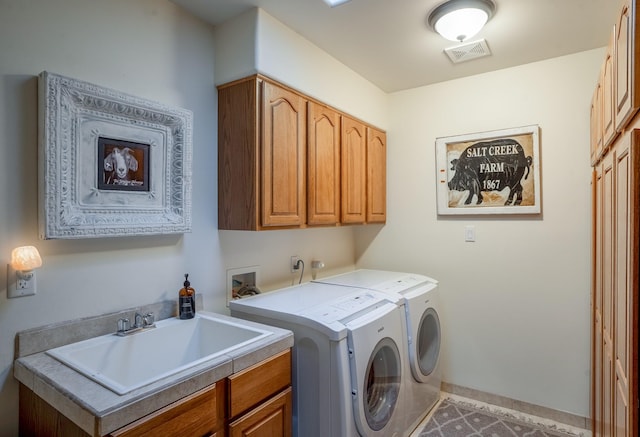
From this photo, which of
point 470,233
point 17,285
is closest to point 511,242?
point 470,233

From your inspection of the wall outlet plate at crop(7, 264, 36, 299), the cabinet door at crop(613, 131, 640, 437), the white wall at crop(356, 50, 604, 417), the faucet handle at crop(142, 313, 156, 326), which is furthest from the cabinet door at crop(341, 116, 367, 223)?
the wall outlet plate at crop(7, 264, 36, 299)

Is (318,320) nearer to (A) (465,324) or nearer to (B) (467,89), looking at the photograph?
(A) (465,324)

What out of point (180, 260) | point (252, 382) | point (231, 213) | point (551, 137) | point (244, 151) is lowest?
point (252, 382)

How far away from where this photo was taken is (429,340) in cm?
259

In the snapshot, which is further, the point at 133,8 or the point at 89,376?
the point at 133,8

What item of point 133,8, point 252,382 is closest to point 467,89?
point 133,8

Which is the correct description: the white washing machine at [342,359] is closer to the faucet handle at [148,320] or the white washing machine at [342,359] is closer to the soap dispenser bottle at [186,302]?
the soap dispenser bottle at [186,302]

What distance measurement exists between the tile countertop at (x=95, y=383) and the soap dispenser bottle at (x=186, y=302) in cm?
29

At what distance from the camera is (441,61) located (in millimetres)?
2504

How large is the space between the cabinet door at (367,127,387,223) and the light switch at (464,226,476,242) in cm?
65

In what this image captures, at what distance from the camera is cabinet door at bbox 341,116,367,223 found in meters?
2.59

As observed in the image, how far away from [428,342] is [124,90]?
236 centimetres

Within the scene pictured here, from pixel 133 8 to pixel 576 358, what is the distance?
3.21 m

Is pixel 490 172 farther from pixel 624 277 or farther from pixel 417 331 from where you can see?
pixel 624 277
